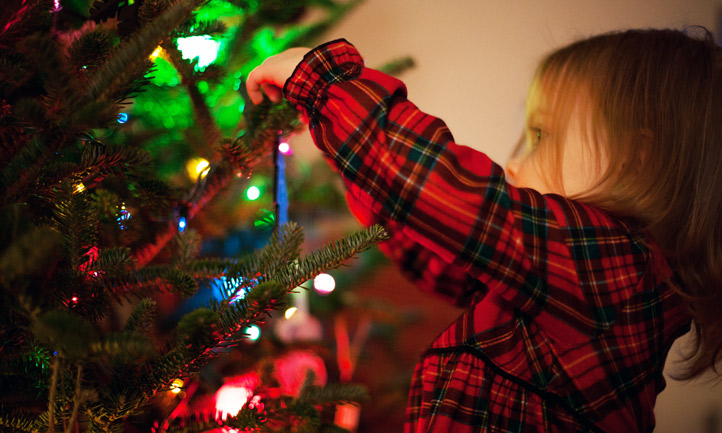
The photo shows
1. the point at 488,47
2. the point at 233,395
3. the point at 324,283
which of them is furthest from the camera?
the point at 488,47

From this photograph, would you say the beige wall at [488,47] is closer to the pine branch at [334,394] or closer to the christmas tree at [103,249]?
the christmas tree at [103,249]

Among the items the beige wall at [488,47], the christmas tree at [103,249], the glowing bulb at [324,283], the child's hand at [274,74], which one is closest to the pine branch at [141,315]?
the christmas tree at [103,249]

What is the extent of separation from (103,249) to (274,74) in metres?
0.24

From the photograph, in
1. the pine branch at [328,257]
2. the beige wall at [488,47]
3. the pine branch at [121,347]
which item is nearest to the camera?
the pine branch at [121,347]

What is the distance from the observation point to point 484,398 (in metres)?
0.47

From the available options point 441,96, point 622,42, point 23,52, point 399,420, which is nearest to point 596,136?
point 622,42

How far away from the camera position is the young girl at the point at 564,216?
424 millimetres

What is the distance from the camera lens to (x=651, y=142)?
52cm

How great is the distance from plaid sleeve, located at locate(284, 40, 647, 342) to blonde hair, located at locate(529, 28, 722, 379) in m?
0.08

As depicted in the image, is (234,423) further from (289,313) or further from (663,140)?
(663,140)

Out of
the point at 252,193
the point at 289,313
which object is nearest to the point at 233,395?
the point at 289,313

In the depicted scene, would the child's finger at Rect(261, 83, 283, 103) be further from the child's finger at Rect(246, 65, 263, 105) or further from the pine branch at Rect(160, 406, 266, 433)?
the pine branch at Rect(160, 406, 266, 433)

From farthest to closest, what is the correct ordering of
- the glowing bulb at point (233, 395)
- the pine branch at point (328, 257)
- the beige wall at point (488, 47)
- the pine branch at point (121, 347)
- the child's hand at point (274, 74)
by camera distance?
the beige wall at point (488, 47), the glowing bulb at point (233, 395), the child's hand at point (274, 74), the pine branch at point (328, 257), the pine branch at point (121, 347)

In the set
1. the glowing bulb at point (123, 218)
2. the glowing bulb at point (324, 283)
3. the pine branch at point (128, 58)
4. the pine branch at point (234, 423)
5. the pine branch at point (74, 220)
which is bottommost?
the pine branch at point (234, 423)
